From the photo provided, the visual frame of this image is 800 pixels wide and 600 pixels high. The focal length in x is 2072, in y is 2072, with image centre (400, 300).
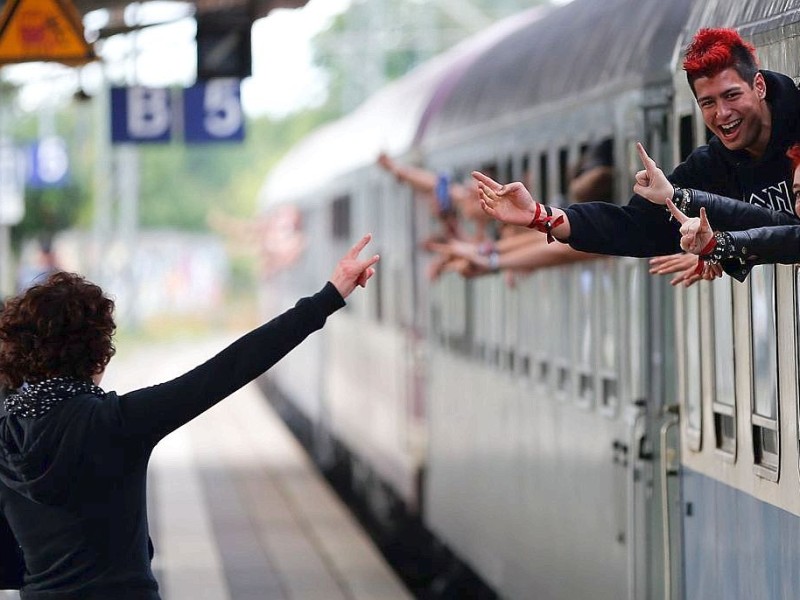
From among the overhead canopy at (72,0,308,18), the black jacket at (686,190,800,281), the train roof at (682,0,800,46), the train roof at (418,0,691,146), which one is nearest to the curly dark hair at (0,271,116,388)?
the black jacket at (686,190,800,281)

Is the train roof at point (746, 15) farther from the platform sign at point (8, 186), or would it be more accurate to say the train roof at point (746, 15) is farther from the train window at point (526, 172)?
the platform sign at point (8, 186)

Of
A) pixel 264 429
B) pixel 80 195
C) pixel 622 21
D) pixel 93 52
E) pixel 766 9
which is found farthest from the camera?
pixel 80 195

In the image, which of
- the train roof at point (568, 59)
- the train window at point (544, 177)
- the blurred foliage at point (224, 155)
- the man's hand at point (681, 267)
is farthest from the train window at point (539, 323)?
A: the blurred foliage at point (224, 155)

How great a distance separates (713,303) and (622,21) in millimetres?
2288

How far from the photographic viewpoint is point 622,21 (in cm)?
813

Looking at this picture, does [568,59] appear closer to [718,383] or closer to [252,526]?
[718,383]

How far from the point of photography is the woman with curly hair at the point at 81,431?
4.66 meters

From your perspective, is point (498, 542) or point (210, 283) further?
point (210, 283)

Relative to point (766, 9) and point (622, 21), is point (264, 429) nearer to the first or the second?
point (622, 21)

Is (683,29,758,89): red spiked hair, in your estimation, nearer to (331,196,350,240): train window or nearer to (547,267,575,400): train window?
(547,267,575,400): train window

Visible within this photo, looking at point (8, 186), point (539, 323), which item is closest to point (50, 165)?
point (8, 186)

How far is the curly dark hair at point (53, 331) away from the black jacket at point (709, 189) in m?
1.13

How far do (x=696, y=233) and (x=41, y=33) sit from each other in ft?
23.6

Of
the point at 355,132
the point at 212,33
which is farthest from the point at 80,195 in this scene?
the point at 212,33
